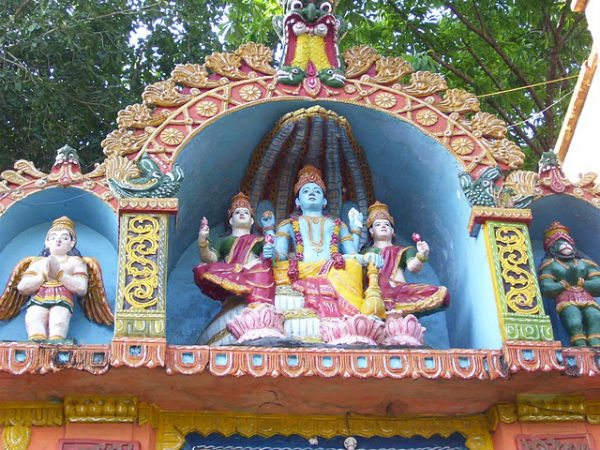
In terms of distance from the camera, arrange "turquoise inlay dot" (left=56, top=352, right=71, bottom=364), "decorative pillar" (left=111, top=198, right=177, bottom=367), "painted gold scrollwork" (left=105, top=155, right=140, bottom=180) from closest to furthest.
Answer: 1. "turquoise inlay dot" (left=56, top=352, right=71, bottom=364)
2. "decorative pillar" (left=111, top=198, right=177, bottom=367)
3. "painted gold scrollwork" (left=105, top=155, right=140, bottom=180)

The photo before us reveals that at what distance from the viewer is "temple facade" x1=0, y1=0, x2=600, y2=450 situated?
756 cm

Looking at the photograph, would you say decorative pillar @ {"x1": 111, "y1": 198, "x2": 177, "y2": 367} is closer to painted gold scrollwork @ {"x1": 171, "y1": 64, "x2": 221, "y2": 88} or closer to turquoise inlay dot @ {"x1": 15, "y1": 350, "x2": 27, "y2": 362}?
turquoise inlay dot @ {"x1": 15, "y1": 350, "x2": 27, "y2": 362}

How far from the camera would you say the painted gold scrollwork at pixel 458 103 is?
31.2 ft

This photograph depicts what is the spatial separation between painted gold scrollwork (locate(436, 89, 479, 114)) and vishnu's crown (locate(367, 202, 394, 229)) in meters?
1.06

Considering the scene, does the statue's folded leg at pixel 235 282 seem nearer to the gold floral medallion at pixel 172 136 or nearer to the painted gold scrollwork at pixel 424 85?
the gold floral medallion at pixel 172 136

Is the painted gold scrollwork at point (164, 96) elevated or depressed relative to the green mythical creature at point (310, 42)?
depressed

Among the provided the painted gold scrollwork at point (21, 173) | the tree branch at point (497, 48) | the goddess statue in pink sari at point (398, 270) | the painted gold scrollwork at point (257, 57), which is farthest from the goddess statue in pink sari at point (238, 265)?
the tree branch at point (497, 48)

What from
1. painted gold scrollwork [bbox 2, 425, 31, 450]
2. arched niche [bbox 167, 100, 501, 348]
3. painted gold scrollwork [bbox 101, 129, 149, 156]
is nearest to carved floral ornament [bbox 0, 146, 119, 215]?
painted gold scrollwork [bbox 101, 129, 149, 156]

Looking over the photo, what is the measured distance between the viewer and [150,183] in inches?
333

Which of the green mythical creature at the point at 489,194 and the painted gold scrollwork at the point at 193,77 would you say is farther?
the painted gold scrollwork at the point at 193,77

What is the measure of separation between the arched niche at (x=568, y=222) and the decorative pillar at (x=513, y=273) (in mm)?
695

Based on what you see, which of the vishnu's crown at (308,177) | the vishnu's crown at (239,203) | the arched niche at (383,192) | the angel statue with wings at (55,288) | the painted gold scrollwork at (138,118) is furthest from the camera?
the vishnu's crown at (308,177)

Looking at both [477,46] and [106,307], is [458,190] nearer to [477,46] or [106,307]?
[106,307]

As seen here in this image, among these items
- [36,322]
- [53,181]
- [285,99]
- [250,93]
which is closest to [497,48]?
[285,99]
